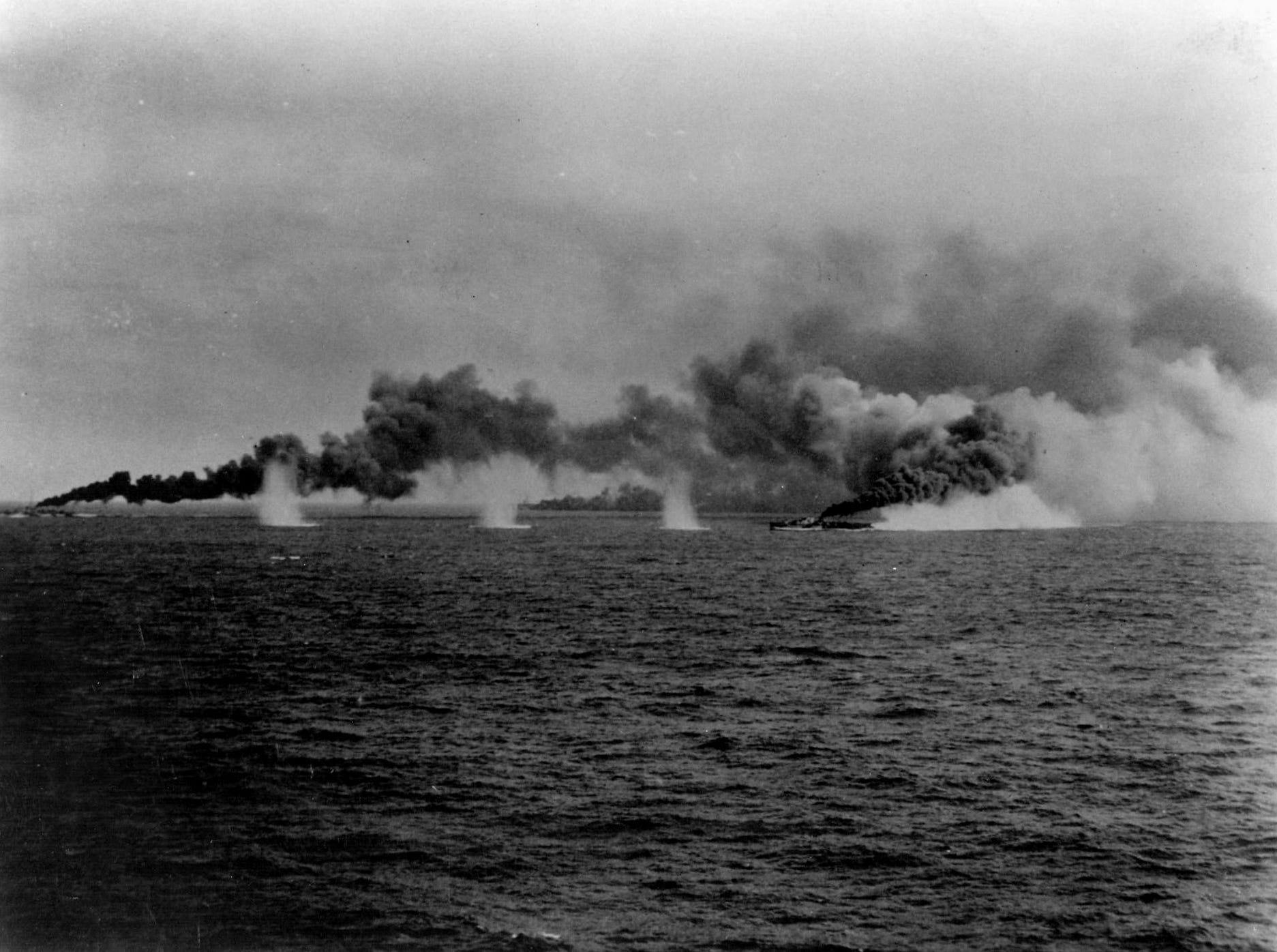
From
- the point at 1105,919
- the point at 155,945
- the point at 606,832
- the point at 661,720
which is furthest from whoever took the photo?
the point at 661,720

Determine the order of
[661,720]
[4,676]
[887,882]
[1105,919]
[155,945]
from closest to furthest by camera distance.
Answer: [155,945] → [1105,919] → [887,882] → [661,720] → [4,676]

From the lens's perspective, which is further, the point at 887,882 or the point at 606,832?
the point at 606,832

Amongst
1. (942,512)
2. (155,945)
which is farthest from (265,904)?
(942,512)

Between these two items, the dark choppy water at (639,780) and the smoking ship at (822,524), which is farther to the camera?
the smoking ship at (822,524)

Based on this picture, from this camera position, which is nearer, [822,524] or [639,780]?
[639,780]

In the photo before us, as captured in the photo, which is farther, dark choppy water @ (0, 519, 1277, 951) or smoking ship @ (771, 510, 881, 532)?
smoking ship @ (771, 510, 881, 532)

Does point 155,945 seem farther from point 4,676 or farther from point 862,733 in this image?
point 4,676
